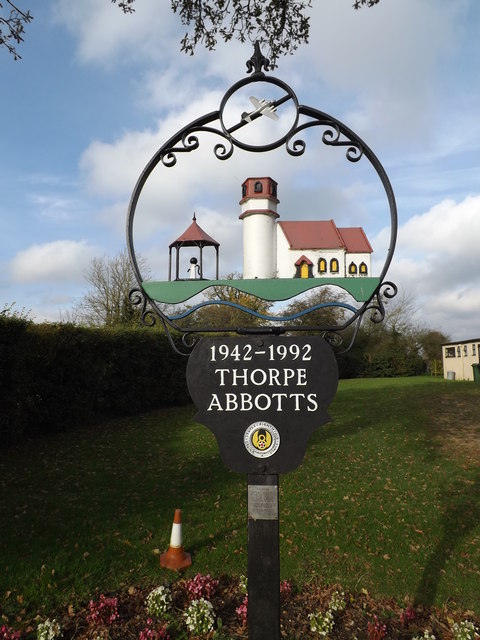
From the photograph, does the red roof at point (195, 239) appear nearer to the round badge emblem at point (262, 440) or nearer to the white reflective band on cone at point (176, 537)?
the round badge emblem at point (262, 440)

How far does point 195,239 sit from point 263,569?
2.45 m

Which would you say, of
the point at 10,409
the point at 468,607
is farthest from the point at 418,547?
the point at 10,409

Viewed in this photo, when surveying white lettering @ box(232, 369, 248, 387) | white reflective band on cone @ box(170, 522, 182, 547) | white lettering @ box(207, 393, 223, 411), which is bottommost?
white reflective band on cone @ box(170, 522, 182, 547)

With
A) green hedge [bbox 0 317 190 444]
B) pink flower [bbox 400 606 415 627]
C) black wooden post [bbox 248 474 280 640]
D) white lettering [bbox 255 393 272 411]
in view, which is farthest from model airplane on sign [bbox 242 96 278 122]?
green hedge [bbox 0 317 190 444]

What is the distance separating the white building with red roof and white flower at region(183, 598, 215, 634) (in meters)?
2.98

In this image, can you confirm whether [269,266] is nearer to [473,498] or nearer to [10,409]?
[473,498]

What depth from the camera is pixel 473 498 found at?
815 cm

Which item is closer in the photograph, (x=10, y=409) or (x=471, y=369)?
(x=10, y=409)

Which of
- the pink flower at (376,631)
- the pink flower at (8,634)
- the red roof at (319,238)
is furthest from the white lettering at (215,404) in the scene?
the pink flower at (8,634)

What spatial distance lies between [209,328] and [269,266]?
0.62 metres

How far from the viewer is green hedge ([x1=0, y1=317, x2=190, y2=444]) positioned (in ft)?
36.1

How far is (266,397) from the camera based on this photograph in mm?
3059

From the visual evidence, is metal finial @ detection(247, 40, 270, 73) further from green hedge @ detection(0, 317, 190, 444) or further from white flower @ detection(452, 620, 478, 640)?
green hedge @ detection(0, 317, 190, 444)

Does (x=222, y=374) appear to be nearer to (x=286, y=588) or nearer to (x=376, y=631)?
(x=376, y=631)
